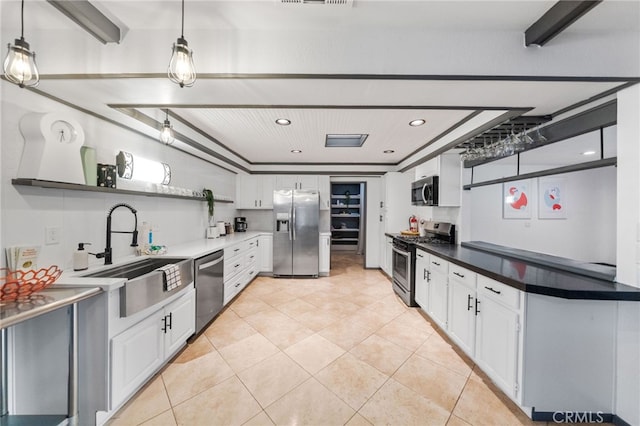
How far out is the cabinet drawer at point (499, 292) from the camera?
1565mm

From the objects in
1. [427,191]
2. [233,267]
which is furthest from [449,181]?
[233,267]

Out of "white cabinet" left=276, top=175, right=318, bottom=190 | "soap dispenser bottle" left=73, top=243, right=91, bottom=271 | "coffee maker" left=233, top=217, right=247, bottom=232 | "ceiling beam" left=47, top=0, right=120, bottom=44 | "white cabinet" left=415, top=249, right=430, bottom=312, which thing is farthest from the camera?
"white cabinet" left=276, top=175, right=318, bottom=190

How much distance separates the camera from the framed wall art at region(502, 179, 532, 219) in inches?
159

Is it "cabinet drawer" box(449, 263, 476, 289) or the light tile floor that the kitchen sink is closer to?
the light tile floor

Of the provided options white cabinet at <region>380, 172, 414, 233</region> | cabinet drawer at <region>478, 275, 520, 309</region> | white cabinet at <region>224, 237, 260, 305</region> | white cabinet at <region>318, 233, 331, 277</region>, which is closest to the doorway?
white cabinet at <region>380, 172, 414, 233</region>

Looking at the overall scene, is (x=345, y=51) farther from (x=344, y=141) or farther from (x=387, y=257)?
(x=387, y=257)

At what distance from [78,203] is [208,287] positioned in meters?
1.39

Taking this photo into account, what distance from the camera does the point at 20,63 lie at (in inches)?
39.7

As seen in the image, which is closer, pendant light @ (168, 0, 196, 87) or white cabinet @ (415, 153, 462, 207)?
pendant light @ (168, 0, 196, 87)

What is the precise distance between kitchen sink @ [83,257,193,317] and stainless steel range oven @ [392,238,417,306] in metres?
2.76

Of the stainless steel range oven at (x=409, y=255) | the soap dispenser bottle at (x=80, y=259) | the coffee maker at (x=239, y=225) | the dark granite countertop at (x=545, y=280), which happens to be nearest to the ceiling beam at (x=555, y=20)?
the dark granite countertop at (x=545, y=280)

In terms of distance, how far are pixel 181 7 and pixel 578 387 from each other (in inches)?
134

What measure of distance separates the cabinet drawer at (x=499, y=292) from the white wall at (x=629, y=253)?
1.95ft

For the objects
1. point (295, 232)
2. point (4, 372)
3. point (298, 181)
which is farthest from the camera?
point (298, 181)
